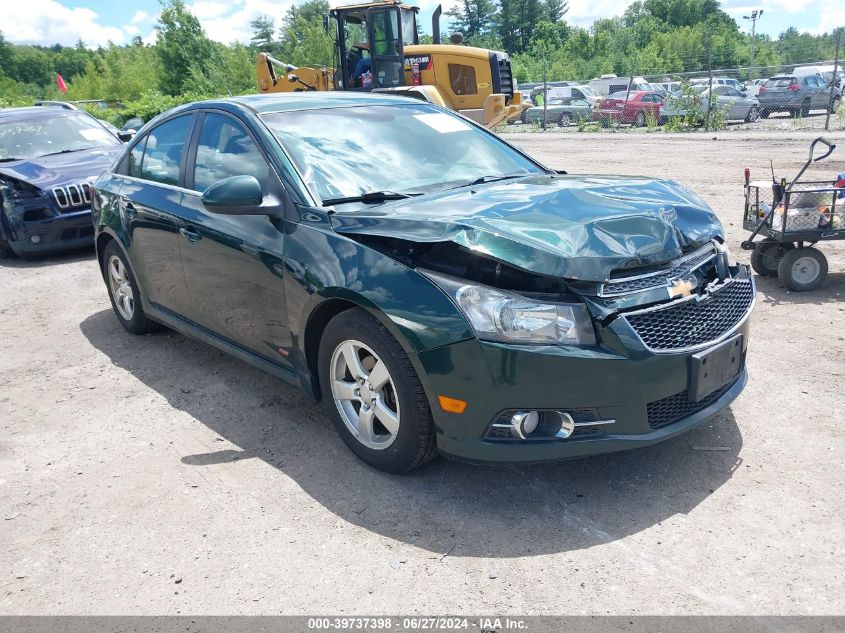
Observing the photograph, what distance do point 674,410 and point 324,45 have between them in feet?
113

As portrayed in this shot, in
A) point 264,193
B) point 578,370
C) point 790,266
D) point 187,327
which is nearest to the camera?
point 578,370

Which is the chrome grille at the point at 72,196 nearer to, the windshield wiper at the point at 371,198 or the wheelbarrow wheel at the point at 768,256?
the windshield wiper at the point at 371,198

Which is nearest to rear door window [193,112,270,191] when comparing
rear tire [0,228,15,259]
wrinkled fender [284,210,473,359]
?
wrinkled fender [284,210,473,359]

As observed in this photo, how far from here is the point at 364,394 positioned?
11.4ft

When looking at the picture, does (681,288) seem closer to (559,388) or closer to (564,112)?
(559,388)

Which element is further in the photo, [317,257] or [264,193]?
[264,193]

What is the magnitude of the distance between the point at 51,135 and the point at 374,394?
8336mm

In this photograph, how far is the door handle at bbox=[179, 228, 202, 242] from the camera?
439cm

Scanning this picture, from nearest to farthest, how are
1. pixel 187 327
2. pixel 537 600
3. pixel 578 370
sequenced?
pixel 537 600, pixel 578 370, pixel 187 327

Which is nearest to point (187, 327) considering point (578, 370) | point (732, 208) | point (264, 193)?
point (264, 193)

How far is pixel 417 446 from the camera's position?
10.7 feet

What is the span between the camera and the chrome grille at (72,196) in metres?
8.56

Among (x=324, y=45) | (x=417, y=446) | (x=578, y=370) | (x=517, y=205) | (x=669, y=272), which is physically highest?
(x=324, y=45)

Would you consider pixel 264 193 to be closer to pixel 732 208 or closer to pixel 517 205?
pixel 517 205
